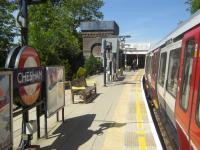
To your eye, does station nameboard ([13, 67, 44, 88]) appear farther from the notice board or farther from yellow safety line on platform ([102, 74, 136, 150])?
yellow safety line on platform ([102, 74, 136, 150])

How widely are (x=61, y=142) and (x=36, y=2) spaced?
3.03m

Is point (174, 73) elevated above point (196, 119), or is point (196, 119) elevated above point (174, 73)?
point (174, 73)

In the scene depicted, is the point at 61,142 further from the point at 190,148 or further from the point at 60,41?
the point at 60,41

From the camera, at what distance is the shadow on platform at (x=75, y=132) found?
8.60 m

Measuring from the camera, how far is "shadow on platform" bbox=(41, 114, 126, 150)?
8.60m

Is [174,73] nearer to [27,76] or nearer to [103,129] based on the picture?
[103,129]

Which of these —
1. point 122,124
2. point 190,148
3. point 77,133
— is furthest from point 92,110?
point 190,148

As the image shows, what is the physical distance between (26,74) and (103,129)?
334 centimetres

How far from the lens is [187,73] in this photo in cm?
607

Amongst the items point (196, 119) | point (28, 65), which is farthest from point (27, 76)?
point (196, 119)

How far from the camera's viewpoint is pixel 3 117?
20.6 ft

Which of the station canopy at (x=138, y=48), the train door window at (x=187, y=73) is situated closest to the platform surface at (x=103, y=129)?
the train door window at (x=187, y=73)

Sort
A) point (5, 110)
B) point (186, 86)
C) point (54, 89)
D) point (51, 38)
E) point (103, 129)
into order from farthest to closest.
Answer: point (51, 38) < point (103, 129) < point (54, 89) < point (5, 110) < point (186, 86)

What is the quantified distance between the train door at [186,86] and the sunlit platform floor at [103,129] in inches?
84.1
